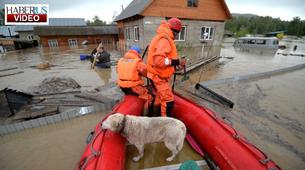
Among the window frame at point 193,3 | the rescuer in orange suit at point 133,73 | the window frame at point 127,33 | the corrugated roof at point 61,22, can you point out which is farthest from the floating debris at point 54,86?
the corrugated roof at point 61,22

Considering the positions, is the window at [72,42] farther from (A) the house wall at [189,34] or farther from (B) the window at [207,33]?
(B) the window at [207,33]

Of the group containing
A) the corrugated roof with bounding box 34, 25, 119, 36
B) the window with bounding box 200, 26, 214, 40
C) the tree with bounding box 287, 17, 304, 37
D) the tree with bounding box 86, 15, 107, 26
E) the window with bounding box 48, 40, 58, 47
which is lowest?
the window with bounding box 48, 40, 58, 47

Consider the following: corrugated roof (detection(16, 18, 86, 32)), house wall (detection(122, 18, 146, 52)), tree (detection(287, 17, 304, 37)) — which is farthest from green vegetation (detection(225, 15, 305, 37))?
corrugated roof (detection(16, 18, 86, 32))

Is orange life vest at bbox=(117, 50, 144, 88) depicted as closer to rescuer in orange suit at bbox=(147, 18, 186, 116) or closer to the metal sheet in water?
rescuer in orange suit at bbox=(147, 18, 186, 116)

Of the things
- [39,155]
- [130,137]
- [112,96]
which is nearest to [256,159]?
[130,137]

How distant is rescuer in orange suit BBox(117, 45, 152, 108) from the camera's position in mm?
2678

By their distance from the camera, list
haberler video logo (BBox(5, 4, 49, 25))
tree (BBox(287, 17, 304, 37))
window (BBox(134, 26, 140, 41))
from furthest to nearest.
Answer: tree (BBox(287, 17, 304, 37)) → window (BBox(134, 26, 140, 41)) → haberler video logo (BBox(5, 4, 49, 25))

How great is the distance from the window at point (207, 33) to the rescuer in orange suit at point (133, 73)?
13934 mm

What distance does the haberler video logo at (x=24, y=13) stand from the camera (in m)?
13.4

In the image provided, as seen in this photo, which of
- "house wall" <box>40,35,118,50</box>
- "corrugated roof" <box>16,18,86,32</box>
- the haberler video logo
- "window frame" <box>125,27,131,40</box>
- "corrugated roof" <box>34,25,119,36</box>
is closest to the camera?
the haberler video logo

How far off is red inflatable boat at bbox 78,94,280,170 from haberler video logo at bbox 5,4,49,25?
641 inches

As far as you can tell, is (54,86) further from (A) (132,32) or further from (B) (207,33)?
(B) (207,33)

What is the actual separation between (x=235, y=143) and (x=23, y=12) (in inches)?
725

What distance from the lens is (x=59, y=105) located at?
3727mm
